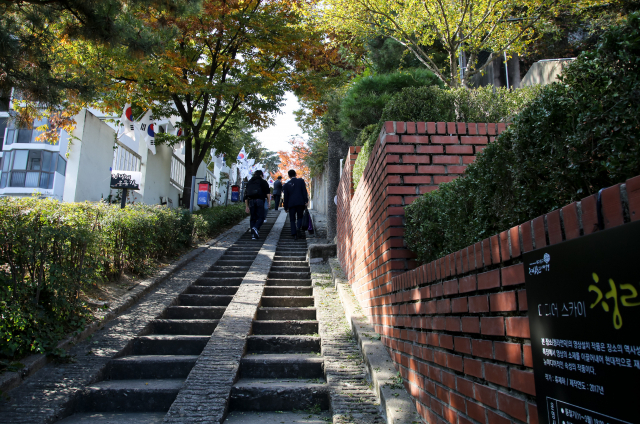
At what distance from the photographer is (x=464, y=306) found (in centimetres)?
229

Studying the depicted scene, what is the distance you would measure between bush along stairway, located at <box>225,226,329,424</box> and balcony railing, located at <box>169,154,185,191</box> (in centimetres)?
1568

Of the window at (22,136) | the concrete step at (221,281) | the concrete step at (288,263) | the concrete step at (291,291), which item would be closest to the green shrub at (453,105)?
the concrete step at (291,291)

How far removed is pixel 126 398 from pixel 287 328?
6.30ft

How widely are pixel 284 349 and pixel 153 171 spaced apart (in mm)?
14921

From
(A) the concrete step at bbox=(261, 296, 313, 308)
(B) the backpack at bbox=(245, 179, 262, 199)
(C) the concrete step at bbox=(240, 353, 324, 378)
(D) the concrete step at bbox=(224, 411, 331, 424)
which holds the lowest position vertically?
(D) the concrete step at bbox=(224, 411, 331, 424)

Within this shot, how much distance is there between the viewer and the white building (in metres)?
12.9

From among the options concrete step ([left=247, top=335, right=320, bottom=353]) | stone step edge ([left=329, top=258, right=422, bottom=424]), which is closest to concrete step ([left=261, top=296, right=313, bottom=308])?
stone step edge ([left=329, top=258, right=422, bottom=424])

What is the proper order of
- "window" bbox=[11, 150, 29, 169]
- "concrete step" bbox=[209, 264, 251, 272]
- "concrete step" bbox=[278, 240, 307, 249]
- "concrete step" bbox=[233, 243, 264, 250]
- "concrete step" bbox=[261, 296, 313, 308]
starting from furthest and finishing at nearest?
"window" bbox=[11, 150, 29, 169] < "concrete step" bbox=[278, 240, 307, 249] < "concrete step" bbox=[233, 243, 264, 250] < "concrete step" bbox=[209, 264, 251, 272] < "concrete step" bbox=[261, 296, 313, 308]

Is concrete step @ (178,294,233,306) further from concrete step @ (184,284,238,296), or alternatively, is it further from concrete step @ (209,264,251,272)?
concrete step @ (209,264,251,272)

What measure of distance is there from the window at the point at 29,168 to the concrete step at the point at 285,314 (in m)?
11.9

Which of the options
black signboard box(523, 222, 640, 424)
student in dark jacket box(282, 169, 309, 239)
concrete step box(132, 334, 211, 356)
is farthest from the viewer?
student in dark jacket box(282, 169, 309, 239)

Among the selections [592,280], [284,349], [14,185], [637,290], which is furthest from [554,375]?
[14,185]

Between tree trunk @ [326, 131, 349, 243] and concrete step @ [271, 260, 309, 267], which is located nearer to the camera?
concrete step @ [271, 260, 309, 267]

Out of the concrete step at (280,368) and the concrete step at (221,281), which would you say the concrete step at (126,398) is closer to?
the concrete step at (280,368)
